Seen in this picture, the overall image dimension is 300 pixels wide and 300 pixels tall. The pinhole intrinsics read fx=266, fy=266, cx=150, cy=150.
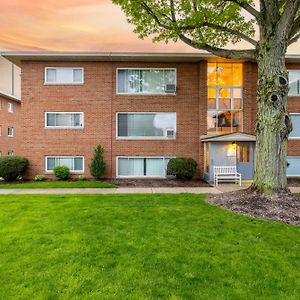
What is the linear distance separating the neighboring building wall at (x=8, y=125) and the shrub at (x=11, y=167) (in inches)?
649

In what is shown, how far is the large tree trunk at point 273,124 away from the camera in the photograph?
352 inches

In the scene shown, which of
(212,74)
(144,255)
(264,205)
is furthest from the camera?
(212,74)

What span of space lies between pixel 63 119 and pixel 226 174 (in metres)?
10.2

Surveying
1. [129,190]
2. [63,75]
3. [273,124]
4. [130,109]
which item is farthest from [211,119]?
[63,75]

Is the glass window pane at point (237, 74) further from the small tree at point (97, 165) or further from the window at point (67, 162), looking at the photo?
the window at point (67, 162)

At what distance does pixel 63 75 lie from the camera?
16172 mm

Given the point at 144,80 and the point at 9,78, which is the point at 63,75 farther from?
the point at 9,78

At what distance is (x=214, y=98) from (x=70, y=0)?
9.51 meters

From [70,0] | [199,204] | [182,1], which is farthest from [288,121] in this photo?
[70,0]

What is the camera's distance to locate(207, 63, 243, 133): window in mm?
16109

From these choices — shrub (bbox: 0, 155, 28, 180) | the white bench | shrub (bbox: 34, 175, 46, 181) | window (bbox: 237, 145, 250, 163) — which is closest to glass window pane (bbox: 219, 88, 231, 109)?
window (bbox: 237, 145, 250, 163)

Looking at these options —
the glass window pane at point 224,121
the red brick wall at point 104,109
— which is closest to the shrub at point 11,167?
the red brick wall at point 104,109

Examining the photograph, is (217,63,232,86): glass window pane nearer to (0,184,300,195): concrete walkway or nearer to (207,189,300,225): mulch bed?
(0,184,300,195): concrete walkway

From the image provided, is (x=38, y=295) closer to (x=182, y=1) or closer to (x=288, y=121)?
(x=288, y=121)
